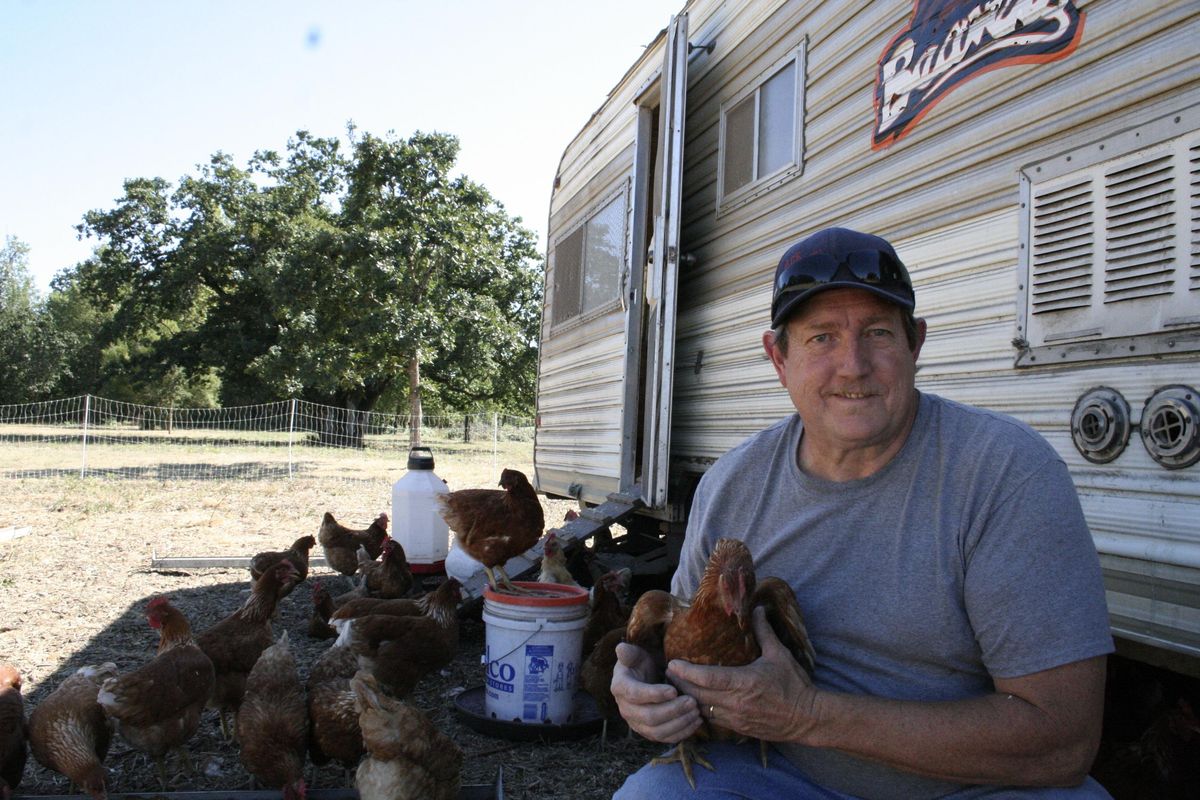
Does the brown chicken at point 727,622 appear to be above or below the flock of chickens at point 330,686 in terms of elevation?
above

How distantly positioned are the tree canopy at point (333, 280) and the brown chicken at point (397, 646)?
54.9 ft

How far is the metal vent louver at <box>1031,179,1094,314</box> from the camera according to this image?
2.10 meters

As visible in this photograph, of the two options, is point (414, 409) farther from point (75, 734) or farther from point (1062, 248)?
point (1062, 248)

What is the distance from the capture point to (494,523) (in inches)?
199

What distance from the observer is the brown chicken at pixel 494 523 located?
506 centimetres

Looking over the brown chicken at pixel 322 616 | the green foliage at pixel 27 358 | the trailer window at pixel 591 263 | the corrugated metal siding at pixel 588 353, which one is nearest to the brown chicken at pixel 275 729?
the brown chicken at pixel 322 616

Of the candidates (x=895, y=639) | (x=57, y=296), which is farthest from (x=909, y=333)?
(x=57, y=296)

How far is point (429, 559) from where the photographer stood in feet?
21.4

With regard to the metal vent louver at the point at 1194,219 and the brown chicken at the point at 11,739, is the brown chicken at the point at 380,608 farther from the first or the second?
the metal vent louver at the point at 1194,219

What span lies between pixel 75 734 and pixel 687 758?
8.80 feet

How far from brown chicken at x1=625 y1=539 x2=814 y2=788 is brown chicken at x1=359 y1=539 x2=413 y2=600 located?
13.5 ft

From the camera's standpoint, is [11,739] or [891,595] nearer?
[891,595]

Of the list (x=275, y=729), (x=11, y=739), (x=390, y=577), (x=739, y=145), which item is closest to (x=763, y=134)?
(x=739, y=145)

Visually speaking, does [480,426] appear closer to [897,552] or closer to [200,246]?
[200,246]
